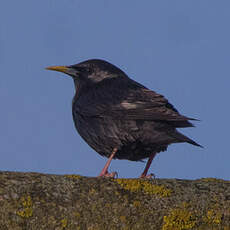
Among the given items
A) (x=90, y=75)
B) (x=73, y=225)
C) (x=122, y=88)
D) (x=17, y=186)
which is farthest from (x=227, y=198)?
(x=90, y=75)

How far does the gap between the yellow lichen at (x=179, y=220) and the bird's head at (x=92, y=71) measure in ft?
15.1

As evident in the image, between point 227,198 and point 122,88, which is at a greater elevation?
point 122,88

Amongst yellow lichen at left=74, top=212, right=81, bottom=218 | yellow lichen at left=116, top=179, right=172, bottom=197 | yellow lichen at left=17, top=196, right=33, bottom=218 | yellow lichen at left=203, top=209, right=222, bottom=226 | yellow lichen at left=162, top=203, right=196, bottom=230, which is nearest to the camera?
yellow lichen at left=17, top=196, right=33, bottom=218

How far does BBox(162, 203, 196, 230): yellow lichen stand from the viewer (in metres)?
4.67

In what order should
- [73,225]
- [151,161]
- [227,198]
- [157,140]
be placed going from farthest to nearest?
[151,161]
[157,140]
[227,198]
[73,225]

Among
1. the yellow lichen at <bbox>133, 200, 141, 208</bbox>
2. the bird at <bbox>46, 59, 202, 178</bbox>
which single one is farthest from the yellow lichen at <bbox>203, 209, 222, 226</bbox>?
the bird at <bbox>46, 59, 202, 178</bbox>

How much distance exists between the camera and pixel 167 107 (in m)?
8.11

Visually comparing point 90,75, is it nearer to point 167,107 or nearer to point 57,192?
point 167,107

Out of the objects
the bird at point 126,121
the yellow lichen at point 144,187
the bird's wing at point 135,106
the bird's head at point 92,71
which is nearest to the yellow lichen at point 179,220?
the yellow lichen at point 144,187

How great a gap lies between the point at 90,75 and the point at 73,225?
5.06 m

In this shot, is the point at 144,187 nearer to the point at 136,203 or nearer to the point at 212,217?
the point at 136,203

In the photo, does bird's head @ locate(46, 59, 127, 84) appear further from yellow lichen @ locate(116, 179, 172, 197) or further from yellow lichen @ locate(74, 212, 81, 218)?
yellow lichen @ locate(74, 212, 81, 218)

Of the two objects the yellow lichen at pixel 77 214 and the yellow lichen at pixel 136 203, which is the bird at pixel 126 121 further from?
the yellow lichen at pixel 77 214

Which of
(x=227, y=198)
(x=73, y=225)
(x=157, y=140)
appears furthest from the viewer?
(x=157, y=140)
